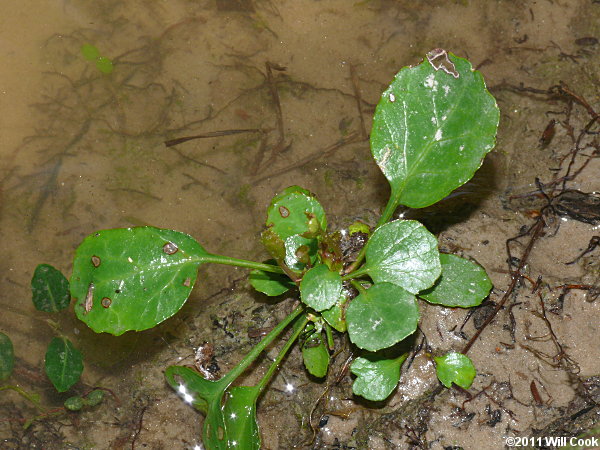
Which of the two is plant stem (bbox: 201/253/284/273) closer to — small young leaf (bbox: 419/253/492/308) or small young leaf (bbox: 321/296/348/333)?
small young leaf (bbox: 321/296/348/333)

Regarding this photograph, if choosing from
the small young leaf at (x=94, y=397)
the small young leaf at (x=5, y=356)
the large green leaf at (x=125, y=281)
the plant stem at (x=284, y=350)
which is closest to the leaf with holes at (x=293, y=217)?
the plant stem at (x=284, y=350)

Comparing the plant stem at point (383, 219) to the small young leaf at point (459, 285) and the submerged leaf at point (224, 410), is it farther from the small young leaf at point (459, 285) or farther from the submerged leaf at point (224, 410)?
the submerged leaf at point (224, 410)

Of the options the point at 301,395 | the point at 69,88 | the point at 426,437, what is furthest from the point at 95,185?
the point at 426,437

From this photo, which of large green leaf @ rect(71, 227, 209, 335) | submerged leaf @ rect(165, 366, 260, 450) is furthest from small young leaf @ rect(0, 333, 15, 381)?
submerged leaf @ rect(165, 366, 260, 450)

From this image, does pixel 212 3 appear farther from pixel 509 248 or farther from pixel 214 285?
pixel 509 248

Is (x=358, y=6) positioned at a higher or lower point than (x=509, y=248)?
higher

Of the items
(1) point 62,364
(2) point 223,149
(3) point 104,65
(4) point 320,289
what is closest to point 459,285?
(4) point 320,289

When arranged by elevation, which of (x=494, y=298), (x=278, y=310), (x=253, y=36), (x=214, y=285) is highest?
(x=253, y=36)
